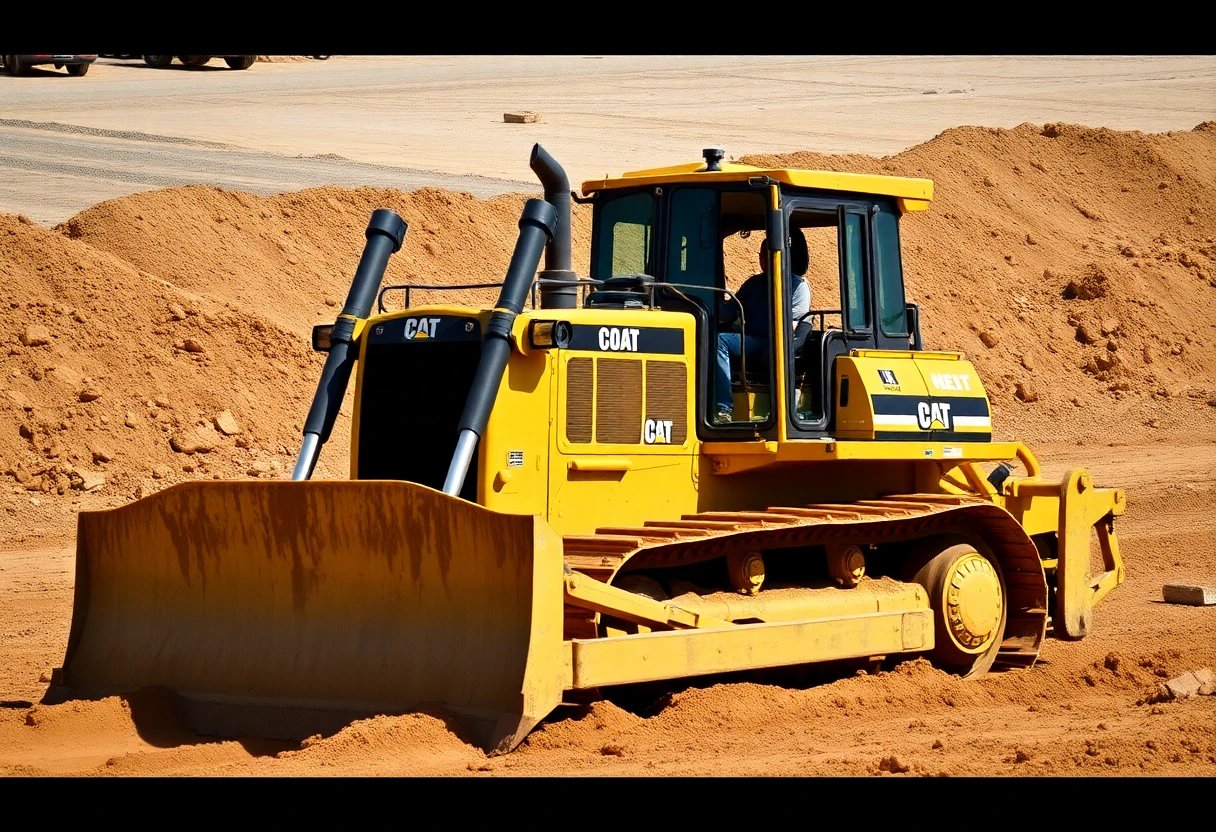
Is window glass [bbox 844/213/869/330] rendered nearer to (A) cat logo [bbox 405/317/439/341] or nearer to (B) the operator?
(B) the operator

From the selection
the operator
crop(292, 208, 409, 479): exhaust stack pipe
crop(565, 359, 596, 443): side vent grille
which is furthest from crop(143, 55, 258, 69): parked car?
crop(565, 359, 596, 443): side vent grille

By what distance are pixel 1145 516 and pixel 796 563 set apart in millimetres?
8575

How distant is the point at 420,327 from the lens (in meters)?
9.76

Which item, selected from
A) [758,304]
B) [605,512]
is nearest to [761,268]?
[758,304]

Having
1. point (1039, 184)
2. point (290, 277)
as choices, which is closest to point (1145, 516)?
point (290, 277)

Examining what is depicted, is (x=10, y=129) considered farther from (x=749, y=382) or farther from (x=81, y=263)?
(x=749, y=382)

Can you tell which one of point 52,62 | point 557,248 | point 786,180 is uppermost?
point 52,62

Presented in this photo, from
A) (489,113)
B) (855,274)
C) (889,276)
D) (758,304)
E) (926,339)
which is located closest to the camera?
(758,304)

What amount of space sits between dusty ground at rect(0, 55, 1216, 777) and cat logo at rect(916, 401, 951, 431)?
163 cm

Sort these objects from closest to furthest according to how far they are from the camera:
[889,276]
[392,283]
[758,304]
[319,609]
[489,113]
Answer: [319,609] → [758,304] → [889,276] → [392,283] → [489,113]

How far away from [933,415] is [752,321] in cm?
152

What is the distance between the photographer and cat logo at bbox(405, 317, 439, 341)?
970 cm

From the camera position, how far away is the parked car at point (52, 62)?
1570 inches

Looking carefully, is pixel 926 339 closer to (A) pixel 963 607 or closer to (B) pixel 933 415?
(B) pixel 933 415
